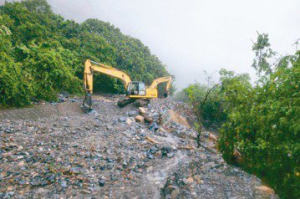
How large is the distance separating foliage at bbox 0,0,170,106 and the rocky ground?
3.84m

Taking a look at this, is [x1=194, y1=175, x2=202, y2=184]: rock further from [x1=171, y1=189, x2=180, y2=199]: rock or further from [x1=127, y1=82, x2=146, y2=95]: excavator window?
[x1=127, y1=82, x2=146, y2=95]: excavator window

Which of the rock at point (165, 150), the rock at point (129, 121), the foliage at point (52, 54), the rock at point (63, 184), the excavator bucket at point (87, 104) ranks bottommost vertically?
the rock at point (63, 184)

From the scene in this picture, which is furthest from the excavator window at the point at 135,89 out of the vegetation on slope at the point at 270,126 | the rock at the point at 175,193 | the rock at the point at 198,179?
the rock at the point at 175,193

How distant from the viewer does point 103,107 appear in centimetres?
1154

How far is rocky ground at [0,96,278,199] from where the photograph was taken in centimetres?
410

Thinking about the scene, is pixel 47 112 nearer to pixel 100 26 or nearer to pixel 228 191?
pixel 228 191

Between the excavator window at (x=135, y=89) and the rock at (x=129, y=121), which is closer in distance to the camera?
the rock at (x=129, y=121)

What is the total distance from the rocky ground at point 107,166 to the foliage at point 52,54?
384 cm

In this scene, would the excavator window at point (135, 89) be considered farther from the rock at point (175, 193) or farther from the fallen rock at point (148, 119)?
the rock at point (175, 193)

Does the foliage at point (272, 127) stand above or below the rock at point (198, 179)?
above

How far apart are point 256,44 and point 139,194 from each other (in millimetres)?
19300

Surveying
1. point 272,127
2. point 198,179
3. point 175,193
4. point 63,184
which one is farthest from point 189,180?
point 63,184

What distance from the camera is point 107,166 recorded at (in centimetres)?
512

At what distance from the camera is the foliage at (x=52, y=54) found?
979 centimetres
